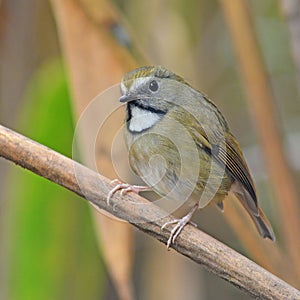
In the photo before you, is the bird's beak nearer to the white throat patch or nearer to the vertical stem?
the white throat patch

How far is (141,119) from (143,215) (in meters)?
0.26

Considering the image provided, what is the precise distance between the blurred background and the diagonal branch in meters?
0.26

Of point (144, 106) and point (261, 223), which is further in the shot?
point (261, 223)

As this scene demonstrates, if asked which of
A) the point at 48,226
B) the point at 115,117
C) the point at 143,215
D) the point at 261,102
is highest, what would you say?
the point at 261,102

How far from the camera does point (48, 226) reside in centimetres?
188

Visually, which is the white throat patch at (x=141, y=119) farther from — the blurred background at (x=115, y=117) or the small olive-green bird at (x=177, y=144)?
the blurred background at (x=115, y=117)

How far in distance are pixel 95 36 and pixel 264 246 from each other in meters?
0.67

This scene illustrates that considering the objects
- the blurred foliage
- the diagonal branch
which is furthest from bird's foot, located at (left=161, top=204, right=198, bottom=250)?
the blurred foliage

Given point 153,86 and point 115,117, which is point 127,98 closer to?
point 153,86

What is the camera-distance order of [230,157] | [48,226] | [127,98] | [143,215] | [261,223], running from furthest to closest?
1. [48,226]
2. [261,223]
3. [230,157]
4. [127,98]
5. [143,215]

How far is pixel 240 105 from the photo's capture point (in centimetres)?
262

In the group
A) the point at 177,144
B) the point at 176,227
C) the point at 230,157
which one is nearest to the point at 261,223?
the point at 230,157

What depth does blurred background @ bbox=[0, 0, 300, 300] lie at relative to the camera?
163 cm

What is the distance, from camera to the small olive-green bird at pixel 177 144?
1515 mm
